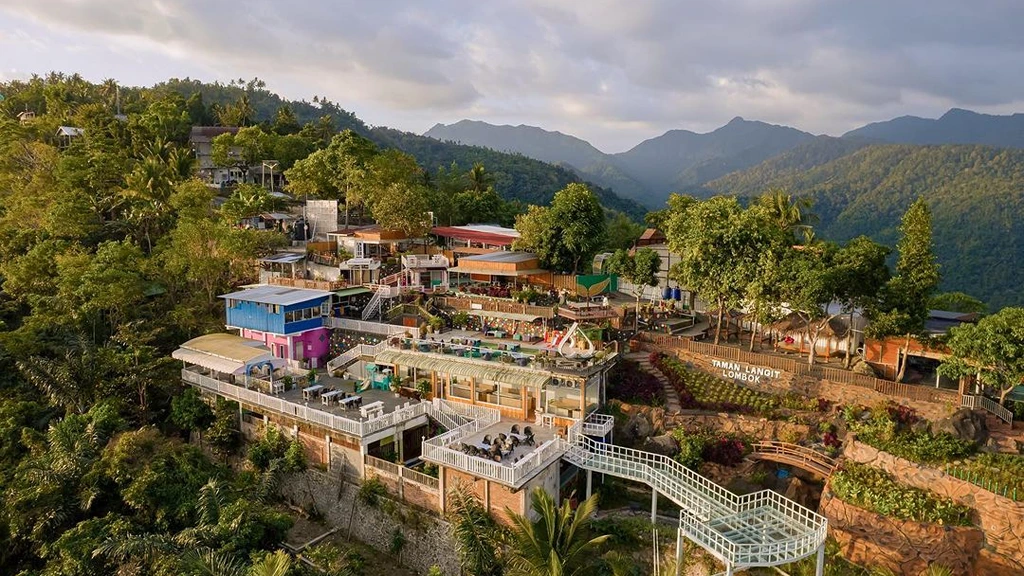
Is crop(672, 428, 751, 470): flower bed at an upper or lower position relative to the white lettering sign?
lower

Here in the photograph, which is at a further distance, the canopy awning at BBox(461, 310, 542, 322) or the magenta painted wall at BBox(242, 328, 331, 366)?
the canopy awning at BBox(461, 310, 542, 322)

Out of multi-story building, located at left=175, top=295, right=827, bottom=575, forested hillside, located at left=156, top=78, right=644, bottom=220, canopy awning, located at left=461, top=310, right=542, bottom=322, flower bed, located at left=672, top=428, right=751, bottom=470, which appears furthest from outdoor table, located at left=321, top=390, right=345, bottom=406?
forested hillside, located at left=156, top=78, right=644, bottom=220

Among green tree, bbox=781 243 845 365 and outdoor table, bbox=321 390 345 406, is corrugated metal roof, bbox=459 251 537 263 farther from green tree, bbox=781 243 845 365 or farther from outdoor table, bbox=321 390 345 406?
green tree, bbox=781 243 845 365

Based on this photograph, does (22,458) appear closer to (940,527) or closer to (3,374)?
(3,374)

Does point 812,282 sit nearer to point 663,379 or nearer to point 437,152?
point 663,379

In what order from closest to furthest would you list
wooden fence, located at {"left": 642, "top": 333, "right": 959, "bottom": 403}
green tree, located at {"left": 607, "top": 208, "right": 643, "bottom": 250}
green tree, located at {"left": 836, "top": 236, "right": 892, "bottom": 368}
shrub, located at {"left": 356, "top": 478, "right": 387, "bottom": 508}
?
shrub, located at {"left": 356, "top": 478, "right": 387, "bottom": 508}
wooden fence, located at {"left": 642, "top": 333, "right": 959, "bottom": 403}
green tree, located at {"left": 836, "top": 236, "right": 892, "bottom": 368}
green tree, located at {"left": 607, "top": 208, "right": 643, "bottom": 250}

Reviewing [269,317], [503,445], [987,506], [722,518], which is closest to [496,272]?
[269,317]
